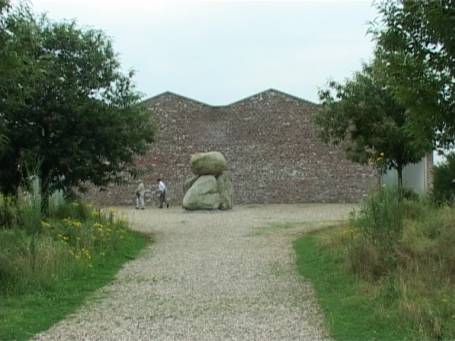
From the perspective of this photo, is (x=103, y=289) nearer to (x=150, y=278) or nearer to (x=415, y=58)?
(x=150, y=278)

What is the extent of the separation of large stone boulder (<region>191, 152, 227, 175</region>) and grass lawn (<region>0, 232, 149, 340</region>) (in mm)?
17089

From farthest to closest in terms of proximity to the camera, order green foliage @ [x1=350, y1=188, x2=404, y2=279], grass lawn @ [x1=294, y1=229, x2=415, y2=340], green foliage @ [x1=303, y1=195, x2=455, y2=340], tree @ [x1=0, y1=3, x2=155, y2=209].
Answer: tree @ [x1=0, y1=3, x2=155, y2=209] < green foliage @ [x1=350, y1=188, x2=404, y2=279] < green foliage @ [x1=303, y1=195, x2=455, y2=340] < grass lawn @ [x1=294, y1=229, x2=415, y2=340]

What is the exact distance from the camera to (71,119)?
16234mm

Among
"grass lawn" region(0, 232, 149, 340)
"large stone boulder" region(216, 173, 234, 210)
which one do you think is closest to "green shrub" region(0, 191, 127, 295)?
"grass lawn" region(0, 232, 149, 340)

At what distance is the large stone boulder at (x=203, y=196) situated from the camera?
94.4ft

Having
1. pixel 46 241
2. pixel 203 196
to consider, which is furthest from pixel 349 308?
pixel 203 196

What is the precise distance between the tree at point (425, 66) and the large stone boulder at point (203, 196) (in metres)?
20.4

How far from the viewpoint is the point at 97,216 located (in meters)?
16.7

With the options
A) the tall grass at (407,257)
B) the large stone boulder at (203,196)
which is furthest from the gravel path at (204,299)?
the large stone boulder at (203,196)

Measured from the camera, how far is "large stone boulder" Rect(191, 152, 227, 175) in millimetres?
29266

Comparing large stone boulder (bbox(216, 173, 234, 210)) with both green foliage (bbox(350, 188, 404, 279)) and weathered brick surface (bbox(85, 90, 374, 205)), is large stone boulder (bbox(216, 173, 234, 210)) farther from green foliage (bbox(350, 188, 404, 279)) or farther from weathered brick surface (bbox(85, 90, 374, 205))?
green foliage (bbox(350, 188, 404, 279))

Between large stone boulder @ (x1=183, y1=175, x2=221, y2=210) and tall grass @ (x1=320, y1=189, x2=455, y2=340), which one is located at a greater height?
large stone boulder @ (x1=183, y1=175, x2=221, y2=210)

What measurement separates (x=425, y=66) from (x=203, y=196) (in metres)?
20.9

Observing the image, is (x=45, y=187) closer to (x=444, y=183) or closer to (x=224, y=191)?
(x=444, y=183)
